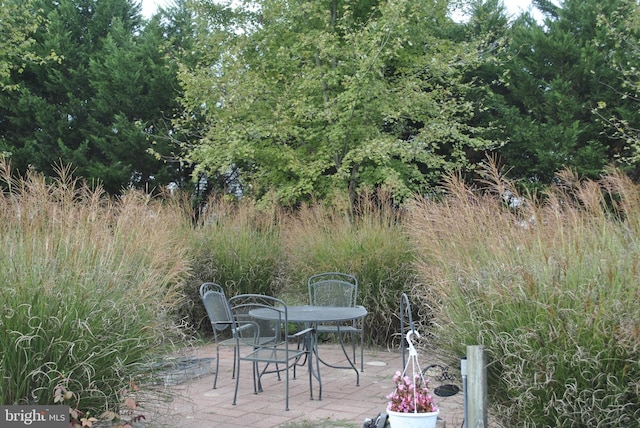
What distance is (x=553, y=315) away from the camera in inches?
121

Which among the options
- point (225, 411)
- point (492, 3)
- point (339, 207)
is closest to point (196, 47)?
point (339, 207)

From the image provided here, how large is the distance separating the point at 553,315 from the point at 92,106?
1441 cm

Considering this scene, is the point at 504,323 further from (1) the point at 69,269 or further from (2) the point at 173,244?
(2) the point at 173,244

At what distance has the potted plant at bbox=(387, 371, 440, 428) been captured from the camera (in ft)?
9.44

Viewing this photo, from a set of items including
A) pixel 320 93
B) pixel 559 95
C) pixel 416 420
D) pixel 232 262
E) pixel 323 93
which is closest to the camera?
pixel 416 420

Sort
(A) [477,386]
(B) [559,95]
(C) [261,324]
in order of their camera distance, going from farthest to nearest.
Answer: (B) [559,95]
(C) [261,324]
(A) [477,386]

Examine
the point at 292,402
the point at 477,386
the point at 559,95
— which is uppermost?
the point at 559,95

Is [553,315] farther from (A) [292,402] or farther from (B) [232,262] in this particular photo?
(B) [232,262]

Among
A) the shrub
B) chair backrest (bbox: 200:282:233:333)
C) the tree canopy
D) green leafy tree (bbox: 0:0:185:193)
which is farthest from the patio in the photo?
green leafy tree (bbox: 0:0:185:193)

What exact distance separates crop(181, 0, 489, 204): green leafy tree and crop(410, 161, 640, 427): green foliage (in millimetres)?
6259

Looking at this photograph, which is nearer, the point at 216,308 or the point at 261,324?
the point at 216,308

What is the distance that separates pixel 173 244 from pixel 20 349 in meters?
3.80

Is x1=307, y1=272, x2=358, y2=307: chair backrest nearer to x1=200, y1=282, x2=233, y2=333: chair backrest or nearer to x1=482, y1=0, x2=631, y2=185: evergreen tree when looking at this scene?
x1=200, y1=282, x2=233, y2=333: chair backrest

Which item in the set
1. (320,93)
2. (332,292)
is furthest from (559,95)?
(332,292)
